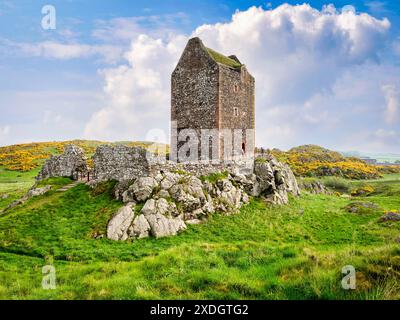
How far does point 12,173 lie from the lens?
68.9 m

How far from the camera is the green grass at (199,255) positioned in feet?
30.4

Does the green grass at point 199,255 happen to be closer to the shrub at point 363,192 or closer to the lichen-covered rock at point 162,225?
the lichen-covered rock at point 162,225

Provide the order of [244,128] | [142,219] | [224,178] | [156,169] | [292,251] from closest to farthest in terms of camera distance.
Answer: [292,251], [142,219], [156,169], [224,178], [244,128]

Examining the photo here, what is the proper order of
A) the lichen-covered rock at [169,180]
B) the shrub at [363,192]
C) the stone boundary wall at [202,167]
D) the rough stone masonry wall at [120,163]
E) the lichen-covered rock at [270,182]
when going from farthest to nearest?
the shrub at [363,192], the lichen-covered rock at [270,182], the stone boundary wall at [202,167], the rough stone masonry wall at [120,163], the lichen-covered rock at [169,180]

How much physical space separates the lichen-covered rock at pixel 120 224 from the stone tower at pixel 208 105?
39.3ft

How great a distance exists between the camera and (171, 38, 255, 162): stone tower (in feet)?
103

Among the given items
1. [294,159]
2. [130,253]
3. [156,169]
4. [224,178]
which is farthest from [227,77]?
[294,159]

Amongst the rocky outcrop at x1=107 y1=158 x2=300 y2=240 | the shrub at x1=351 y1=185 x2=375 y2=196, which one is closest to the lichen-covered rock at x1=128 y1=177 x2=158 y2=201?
the rocky outcrop at x1=107 y1=158 x2=300 y2=240

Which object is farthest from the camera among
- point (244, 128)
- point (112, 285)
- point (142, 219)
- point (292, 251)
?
point (244, 128)

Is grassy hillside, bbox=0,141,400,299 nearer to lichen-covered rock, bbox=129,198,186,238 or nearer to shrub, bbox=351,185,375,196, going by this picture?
lichen-covered rock, bbox=129,198,186,238

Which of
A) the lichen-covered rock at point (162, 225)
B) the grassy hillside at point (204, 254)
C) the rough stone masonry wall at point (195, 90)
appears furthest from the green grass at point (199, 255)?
the rough stone masonry wall at point (195, 90)

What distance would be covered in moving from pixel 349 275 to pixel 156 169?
1784 cm

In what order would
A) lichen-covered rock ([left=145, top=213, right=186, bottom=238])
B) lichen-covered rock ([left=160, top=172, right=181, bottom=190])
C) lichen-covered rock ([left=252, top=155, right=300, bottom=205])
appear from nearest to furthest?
1. lichen-covered rock ([left=145, top=213, right=186, bottom=238])
2. lichen-covered rock ([left=160, top=172, right=181, bottom=190])
3. lichen-covered rock ([left=252, top=155, right=300, bottom=205])

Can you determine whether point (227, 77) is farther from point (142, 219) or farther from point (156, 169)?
point (142, 219)
